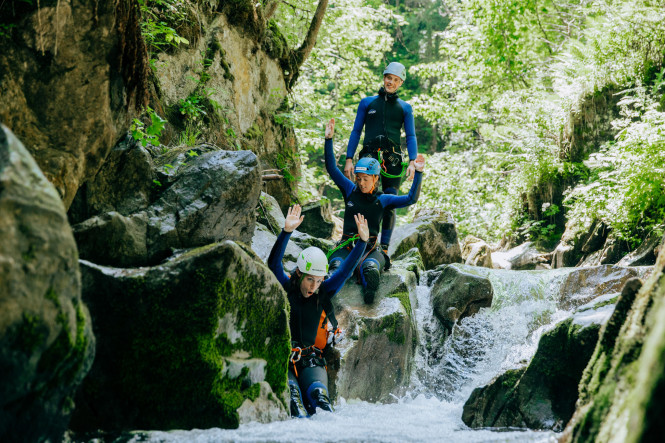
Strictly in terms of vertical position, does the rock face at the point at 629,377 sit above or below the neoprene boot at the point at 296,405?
above

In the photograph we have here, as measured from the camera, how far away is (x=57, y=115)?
4.02 m

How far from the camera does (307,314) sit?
5.56 m

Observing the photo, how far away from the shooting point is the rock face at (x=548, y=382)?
437cm

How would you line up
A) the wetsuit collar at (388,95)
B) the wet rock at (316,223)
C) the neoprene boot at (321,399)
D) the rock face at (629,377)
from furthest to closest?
the wet rock at (316,223) < the wetsuit collar at (388,95) < the neoprene boot at (321,399) < the rock face at (629,377)

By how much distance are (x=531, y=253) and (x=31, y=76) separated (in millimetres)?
12764

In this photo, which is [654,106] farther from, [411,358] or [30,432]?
[30,432]

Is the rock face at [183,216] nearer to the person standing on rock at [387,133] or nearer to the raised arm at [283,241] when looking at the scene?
the raised arm at [283,241]

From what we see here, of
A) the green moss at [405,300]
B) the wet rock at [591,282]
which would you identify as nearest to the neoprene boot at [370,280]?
the green moss at [405,300]

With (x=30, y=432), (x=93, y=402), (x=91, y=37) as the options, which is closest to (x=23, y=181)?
(x=30, y=432)

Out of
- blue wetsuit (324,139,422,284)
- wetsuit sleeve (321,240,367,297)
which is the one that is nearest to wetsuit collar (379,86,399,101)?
blue wetsuit (324,139,422,284)

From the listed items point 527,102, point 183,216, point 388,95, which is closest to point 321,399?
point 183,216

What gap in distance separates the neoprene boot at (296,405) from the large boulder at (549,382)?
1607 mm

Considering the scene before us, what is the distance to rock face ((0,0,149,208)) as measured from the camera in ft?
12.4

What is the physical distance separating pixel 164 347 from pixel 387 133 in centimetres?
544
